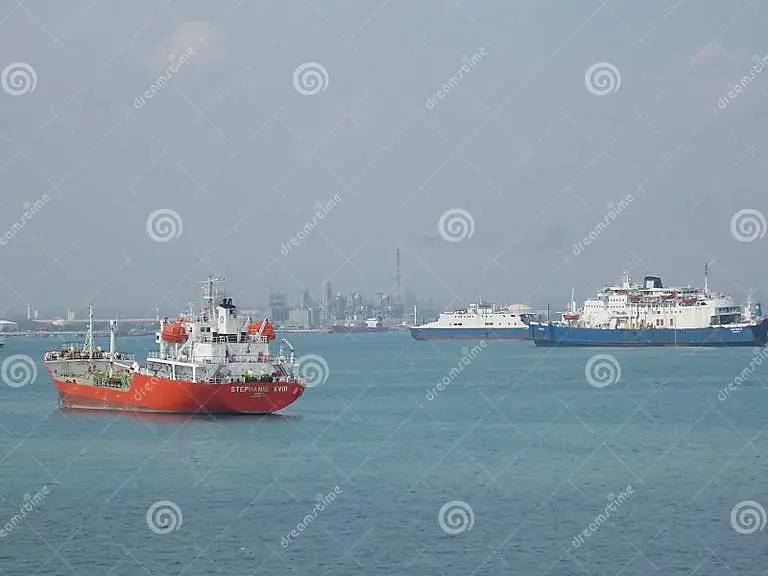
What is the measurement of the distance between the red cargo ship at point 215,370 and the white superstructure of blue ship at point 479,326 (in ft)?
329

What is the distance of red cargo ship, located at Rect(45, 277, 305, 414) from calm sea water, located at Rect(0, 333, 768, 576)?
104 cm

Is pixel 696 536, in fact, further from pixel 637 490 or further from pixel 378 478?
pixel 378 478

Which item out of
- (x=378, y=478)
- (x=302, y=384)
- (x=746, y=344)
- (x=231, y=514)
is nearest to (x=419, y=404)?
(x=302, y=384)

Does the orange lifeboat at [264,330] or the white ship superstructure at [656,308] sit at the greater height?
the white ship superstructure at [656,308]

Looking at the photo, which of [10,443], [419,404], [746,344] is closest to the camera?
[10,443]

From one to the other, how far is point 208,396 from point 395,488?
1448 centimetres

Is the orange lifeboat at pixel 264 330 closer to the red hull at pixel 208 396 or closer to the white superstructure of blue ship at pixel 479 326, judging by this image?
the red hull at pixel 208 396

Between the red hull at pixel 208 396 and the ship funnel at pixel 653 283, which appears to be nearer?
the red hull at pixel 208 396

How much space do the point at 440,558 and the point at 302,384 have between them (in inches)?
806

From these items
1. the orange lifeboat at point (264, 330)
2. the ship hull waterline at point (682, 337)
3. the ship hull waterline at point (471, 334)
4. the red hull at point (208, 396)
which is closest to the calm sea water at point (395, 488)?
the red hull at point (208, 396)

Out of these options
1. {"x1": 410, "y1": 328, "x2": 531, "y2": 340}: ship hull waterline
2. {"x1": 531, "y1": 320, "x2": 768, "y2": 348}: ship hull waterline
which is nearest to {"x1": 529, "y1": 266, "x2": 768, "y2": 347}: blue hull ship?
{"x1": 531, "y1": 320, "x2": 768, "y2": 348}: ship hull waterline

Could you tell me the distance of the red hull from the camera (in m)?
43.4

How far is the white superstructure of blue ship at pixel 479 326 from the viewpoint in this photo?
146 m

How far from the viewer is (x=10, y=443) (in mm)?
40656
